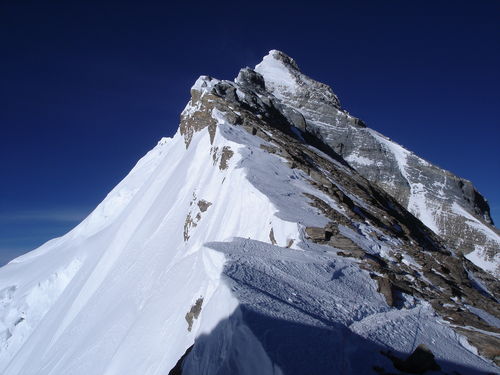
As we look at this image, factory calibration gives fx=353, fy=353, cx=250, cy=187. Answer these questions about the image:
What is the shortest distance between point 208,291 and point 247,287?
1.37m

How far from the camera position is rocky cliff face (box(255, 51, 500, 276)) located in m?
61.4

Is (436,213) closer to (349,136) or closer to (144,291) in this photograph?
(349,136)

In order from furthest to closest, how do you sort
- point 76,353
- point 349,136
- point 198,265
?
point 349,136
point 76,353
point 198,265

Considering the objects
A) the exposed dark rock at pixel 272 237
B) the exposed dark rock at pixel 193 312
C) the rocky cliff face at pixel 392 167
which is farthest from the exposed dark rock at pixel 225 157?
the rocky cliff face at pixel 392 167

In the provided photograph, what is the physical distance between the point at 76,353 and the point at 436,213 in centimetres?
6075

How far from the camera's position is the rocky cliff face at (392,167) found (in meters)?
61.4

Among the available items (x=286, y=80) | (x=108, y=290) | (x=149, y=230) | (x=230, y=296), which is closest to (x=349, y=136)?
(x=286, y=80)

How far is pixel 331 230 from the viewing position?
12.6m

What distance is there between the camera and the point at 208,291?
306 inches

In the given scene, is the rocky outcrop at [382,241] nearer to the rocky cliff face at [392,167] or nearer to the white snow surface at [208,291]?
the white snow surface at [208,291]

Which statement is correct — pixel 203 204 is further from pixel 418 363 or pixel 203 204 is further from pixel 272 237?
pixel 418 363

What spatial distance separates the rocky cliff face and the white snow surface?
130ft

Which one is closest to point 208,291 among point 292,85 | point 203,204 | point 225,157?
point 203,204

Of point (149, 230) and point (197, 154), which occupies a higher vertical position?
point (197, 154)
